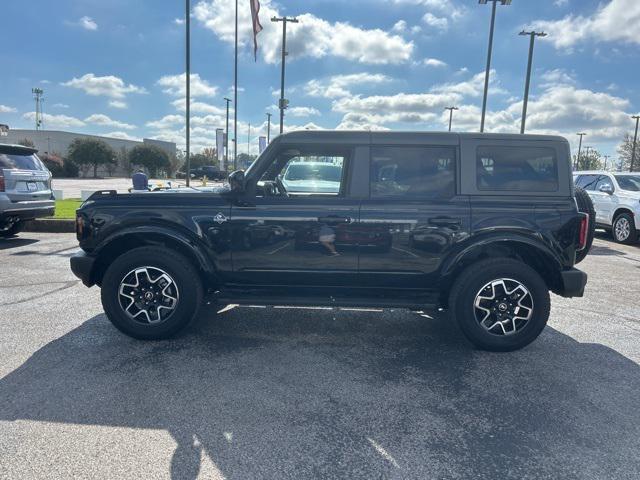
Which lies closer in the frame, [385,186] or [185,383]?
[185,383]

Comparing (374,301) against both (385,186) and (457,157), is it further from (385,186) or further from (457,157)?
(457,157)

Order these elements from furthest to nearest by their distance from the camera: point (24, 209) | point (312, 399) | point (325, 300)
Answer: point (24, 209)
point (325, 300)
point (312, 399)

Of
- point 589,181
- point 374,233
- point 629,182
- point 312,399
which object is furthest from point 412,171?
point 589,181

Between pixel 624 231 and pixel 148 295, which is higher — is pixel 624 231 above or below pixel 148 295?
above

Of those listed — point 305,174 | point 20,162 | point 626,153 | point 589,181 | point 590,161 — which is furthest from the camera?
point 590,161

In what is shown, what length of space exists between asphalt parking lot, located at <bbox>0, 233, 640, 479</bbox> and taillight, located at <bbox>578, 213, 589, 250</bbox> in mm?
991

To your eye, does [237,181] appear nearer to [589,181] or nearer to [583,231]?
[583,231]

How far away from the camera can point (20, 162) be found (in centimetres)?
839

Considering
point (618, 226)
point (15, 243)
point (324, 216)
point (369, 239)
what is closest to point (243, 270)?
point (324, 216)

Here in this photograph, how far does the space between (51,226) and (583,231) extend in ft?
35.4

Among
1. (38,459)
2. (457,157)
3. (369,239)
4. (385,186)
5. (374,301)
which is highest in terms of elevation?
(457,157)

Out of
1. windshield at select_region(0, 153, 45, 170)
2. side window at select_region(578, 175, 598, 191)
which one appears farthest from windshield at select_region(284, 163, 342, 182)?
side window at select_region(578, 175, 598, 191)

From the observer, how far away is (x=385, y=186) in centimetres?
376

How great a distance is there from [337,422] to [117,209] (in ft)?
8.69
